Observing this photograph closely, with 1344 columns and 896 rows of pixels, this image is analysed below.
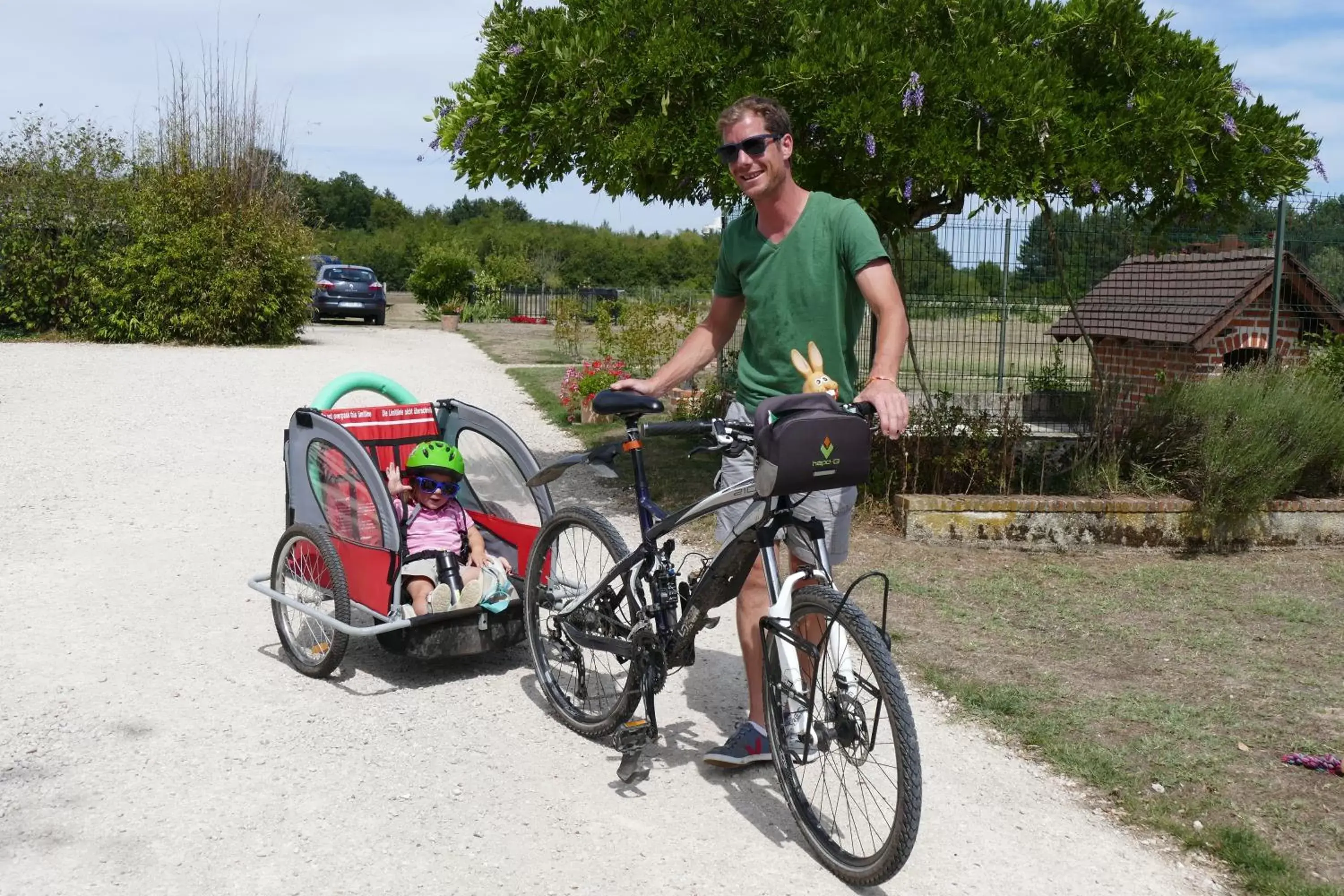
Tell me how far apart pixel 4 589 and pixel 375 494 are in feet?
9.28

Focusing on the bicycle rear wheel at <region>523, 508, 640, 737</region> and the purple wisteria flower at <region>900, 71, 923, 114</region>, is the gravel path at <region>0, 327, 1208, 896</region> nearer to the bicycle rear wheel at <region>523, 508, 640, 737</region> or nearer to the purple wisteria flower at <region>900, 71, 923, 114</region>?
the bicycle rear wheel at <region>523, 508, 640, 737</region>

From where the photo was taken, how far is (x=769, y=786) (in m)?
4.15

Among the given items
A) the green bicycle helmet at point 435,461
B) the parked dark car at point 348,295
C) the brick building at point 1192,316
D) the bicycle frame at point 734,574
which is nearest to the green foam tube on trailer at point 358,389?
the green bicycle helmet at point 435,461

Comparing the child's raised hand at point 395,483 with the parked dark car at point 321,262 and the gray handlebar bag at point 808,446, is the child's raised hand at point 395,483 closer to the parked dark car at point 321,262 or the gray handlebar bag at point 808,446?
the gray handlebar bag at point 808,446

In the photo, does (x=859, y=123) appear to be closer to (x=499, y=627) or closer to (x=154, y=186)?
(x=499, y=627)

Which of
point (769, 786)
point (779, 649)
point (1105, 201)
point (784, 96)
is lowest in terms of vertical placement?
point (769, 786)

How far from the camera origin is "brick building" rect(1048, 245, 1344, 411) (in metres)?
10.8

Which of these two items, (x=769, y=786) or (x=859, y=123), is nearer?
(x=769, y=786)

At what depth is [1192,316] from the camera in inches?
Answer: 472

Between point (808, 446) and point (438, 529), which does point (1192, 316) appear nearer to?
point (438, 529)

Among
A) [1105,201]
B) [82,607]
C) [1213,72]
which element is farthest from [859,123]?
[82,607]

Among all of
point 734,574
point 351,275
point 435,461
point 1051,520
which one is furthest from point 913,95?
point 351,275

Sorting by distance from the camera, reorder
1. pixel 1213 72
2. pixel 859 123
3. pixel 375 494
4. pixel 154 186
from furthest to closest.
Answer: pixel 154 186 → pixel 1213 72 → pixel 859 123 → pixel 375 494

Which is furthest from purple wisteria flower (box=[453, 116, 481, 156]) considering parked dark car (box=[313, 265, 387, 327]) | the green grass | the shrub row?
parked dark car (box=[313, 265, 387, 327])
